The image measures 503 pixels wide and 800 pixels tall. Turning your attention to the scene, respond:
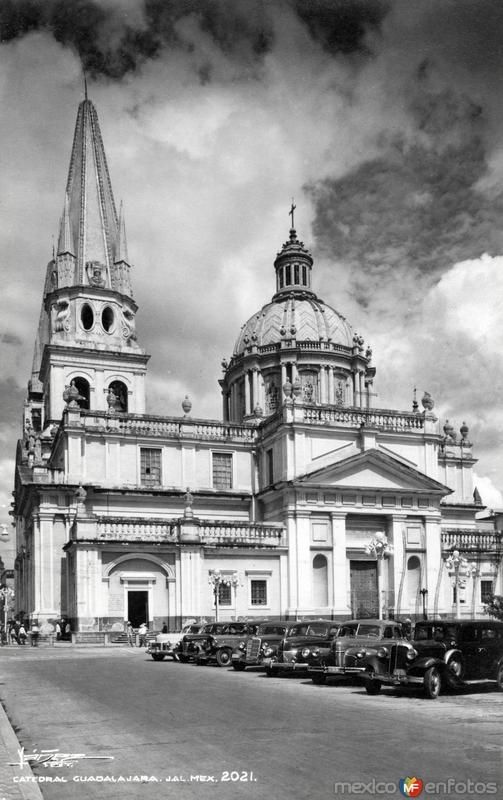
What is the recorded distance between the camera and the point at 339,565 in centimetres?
4653

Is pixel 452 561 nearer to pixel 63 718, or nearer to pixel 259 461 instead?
pixel 259 461

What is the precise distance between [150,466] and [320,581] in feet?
37.1

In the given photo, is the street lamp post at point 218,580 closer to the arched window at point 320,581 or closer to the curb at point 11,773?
the arched window at point 320,581

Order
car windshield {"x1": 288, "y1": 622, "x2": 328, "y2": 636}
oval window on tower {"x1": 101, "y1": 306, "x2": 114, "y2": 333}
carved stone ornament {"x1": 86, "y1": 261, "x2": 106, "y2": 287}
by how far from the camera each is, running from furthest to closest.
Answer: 1. carved stone ornament {"x1": 86, "y1": 261, "x2": 106, "y2": 287}
2. oval window on tower {"x1": 101, "y1": 306, "x2": 114, "y2": 333}
3. car windshield {"x1": 288, "y1": 622, "x2": 328, "y2": 636}

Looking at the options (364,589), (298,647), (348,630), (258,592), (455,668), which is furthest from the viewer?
(364,589)

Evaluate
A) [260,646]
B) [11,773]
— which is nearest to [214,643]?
[260,646]

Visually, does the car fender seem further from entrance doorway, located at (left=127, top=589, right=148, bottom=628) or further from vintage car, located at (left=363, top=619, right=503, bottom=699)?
entrance doorway, located at (left=127, top=589, right=148, bottom=628)

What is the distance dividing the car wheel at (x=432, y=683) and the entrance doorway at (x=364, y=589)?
28585 millimetres

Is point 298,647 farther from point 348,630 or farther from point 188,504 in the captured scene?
point 188,504

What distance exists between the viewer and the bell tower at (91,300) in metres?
57.6

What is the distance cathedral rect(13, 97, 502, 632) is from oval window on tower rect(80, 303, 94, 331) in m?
1.74

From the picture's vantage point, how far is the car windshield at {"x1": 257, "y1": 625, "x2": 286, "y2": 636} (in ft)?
84.9

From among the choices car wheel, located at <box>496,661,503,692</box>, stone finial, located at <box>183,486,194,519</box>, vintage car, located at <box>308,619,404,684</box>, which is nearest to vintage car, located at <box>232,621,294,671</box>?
vintage car, located at <box>308,619,404,684</box>

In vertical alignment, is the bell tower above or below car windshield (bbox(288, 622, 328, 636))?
above
